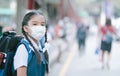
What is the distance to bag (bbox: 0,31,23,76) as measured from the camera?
4.39 meters

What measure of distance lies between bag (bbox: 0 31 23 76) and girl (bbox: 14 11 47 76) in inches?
4.3

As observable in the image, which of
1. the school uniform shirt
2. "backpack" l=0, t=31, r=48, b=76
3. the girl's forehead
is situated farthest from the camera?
the girl's forehead

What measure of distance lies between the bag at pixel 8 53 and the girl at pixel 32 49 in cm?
11

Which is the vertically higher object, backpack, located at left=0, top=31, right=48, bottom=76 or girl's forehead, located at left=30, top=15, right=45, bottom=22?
girl's forehead, located at left=30, top=15, right=45, bottom=22

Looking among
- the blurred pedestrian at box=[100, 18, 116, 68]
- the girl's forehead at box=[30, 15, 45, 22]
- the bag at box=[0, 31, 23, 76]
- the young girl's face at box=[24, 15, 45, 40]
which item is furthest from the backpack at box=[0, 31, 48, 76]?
the blurred pedestrian at box=[100, 18, 116, 68]

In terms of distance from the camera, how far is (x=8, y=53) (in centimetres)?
439

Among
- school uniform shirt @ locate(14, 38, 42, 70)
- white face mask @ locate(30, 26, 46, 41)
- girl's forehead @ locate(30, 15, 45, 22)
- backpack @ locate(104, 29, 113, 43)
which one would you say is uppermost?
girl's forehead @ locate(30, 15, 45, 22)

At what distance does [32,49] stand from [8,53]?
0.79ft

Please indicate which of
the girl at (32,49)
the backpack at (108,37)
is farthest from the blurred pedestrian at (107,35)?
the girl at (32,49)

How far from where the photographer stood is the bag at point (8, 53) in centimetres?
439

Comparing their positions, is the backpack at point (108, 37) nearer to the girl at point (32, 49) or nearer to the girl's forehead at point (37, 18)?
the girl at point (32, 49)

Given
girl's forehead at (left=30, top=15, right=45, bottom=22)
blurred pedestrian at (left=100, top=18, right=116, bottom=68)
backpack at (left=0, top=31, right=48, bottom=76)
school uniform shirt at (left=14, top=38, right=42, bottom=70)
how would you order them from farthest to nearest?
1. blurred pedestrian at (left=100, top=18, right=116, bottom=68)
2. girl's forehead at (left=30, top=15, right=45, bottom=22)
3. backpack at (left=0, top=31, right=48, bottom=76)
4. school uniform shirt at (left=14, top=38, right=42, bottom=70)

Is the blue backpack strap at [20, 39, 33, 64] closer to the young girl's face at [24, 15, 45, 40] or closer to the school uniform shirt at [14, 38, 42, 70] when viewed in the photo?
the school uniform shirt at [14, 38, 42, 70]

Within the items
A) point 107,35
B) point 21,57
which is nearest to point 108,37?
point 107,35
